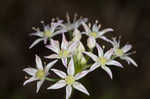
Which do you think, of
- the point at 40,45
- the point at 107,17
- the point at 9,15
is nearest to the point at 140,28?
the point at 107,17

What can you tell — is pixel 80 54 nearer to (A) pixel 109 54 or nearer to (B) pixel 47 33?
(A) pixel 109 54

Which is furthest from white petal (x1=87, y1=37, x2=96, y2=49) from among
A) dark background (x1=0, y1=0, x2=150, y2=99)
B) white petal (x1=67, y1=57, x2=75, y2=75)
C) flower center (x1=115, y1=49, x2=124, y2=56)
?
dark background (x1=0, y1=0, x2=150, y2=99)

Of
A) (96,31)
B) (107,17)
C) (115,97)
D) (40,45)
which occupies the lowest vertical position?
(115,97)

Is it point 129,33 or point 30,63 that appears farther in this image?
point 129,33

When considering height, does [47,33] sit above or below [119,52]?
above

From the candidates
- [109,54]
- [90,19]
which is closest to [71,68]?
[109,54]

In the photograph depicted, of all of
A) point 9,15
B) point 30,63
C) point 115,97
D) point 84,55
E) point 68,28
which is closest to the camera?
point 84,55

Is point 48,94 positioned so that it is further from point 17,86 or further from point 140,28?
point 140,28

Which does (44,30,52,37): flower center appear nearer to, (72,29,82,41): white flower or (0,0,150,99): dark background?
(72,29,82,41): white flower
